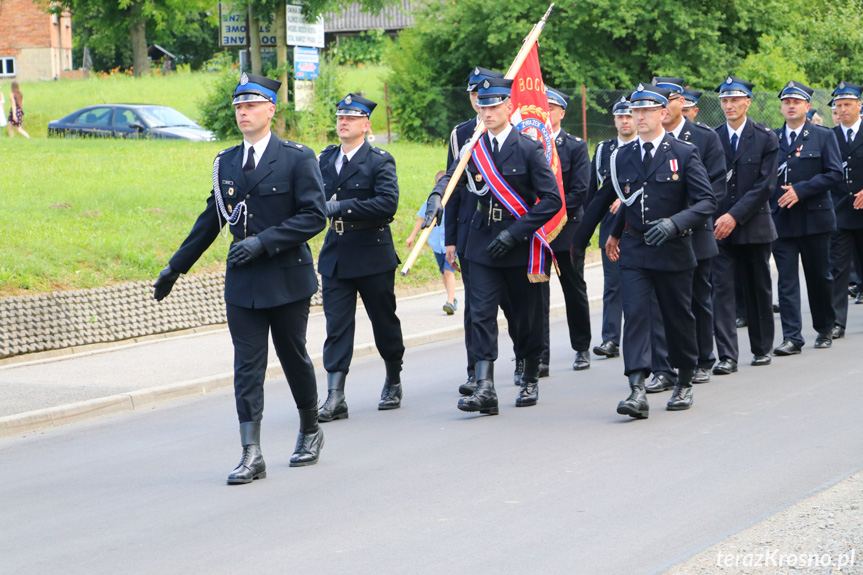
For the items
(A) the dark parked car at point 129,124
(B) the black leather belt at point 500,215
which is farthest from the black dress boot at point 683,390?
(A) the dark parked car at point 129,124

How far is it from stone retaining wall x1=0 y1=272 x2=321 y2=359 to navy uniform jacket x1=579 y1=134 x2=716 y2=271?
5.63m

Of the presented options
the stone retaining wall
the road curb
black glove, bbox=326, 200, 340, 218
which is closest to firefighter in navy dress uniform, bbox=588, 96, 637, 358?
black glove, bbox=326, 200, 340, 218

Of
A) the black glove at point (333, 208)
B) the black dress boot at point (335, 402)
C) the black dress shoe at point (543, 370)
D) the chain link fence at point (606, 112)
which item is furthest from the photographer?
the chain link fence at point (606, 112)

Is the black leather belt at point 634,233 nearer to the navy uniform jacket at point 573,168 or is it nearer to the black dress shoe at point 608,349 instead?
the navy uniform jacket at point 573,168

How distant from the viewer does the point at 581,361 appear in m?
10.3

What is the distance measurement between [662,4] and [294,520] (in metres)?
25.5

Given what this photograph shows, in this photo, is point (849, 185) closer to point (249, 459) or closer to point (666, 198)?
point (666, 198)

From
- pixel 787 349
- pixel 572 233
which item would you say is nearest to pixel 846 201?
pixel 787 349

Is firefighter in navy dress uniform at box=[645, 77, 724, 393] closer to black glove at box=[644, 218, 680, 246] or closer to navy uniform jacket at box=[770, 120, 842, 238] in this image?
black glove at box=[644, 218, 680, 246]

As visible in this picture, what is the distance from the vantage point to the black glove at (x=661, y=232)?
780 centimetres

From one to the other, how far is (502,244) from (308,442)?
188 centimetres

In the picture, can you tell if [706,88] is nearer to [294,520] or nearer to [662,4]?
[662,4]

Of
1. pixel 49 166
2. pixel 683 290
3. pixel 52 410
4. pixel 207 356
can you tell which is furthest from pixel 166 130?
pixel 683 290

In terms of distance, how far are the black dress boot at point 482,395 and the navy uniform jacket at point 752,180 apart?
270cm
